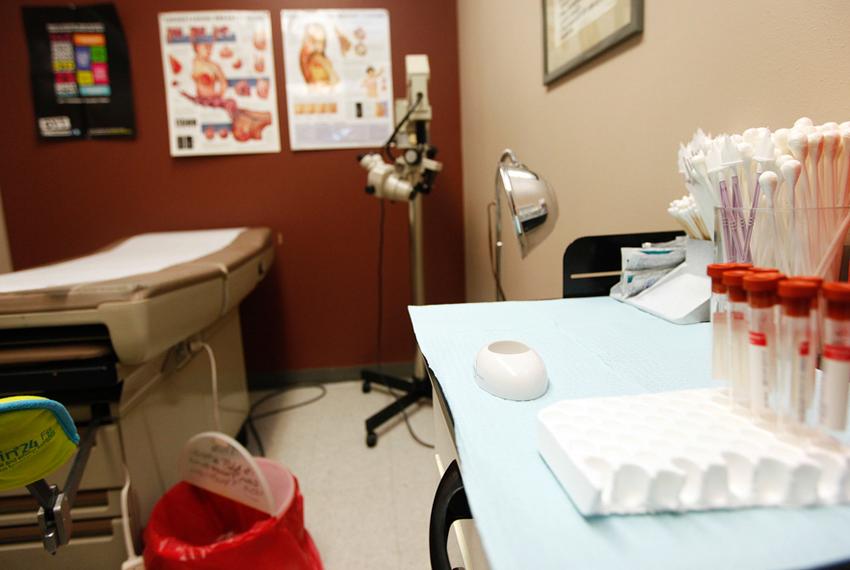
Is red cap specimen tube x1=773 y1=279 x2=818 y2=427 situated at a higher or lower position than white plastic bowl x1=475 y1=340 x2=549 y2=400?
higher

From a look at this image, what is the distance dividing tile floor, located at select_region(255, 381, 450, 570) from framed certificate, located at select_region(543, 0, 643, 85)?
4.12ft

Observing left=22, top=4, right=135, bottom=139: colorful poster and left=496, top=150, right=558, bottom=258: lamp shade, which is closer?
left=496, top=150, right=558, bottom=258: lamp shade

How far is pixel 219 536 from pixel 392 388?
104cm

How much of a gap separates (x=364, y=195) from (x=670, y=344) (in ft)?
5.96

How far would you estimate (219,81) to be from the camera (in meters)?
2.06

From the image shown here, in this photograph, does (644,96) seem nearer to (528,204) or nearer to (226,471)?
(528,204)

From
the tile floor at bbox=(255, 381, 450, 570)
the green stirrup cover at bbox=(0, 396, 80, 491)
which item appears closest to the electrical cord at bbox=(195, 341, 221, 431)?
the tile floor at bbox=(255, 381, 450, 570)

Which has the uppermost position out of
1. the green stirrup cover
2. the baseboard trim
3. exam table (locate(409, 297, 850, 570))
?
exam table (locate(409, 297, 850, 570))

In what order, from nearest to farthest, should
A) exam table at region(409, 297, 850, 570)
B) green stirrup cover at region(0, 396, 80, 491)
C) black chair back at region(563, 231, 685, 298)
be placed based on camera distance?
1. exam table at region(409, 297, 850, 570)
2. green stirrup cover at region(0, 396, 80, 491)
3. black chair back at region(563, 231, 685, 298)

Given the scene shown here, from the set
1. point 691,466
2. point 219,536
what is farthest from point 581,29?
point 219,536

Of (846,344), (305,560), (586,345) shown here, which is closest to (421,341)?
(586,345)

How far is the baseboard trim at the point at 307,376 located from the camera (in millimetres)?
2262

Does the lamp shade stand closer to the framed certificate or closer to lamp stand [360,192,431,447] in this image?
the framed certificate

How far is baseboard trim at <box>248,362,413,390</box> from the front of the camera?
89.0 inches
